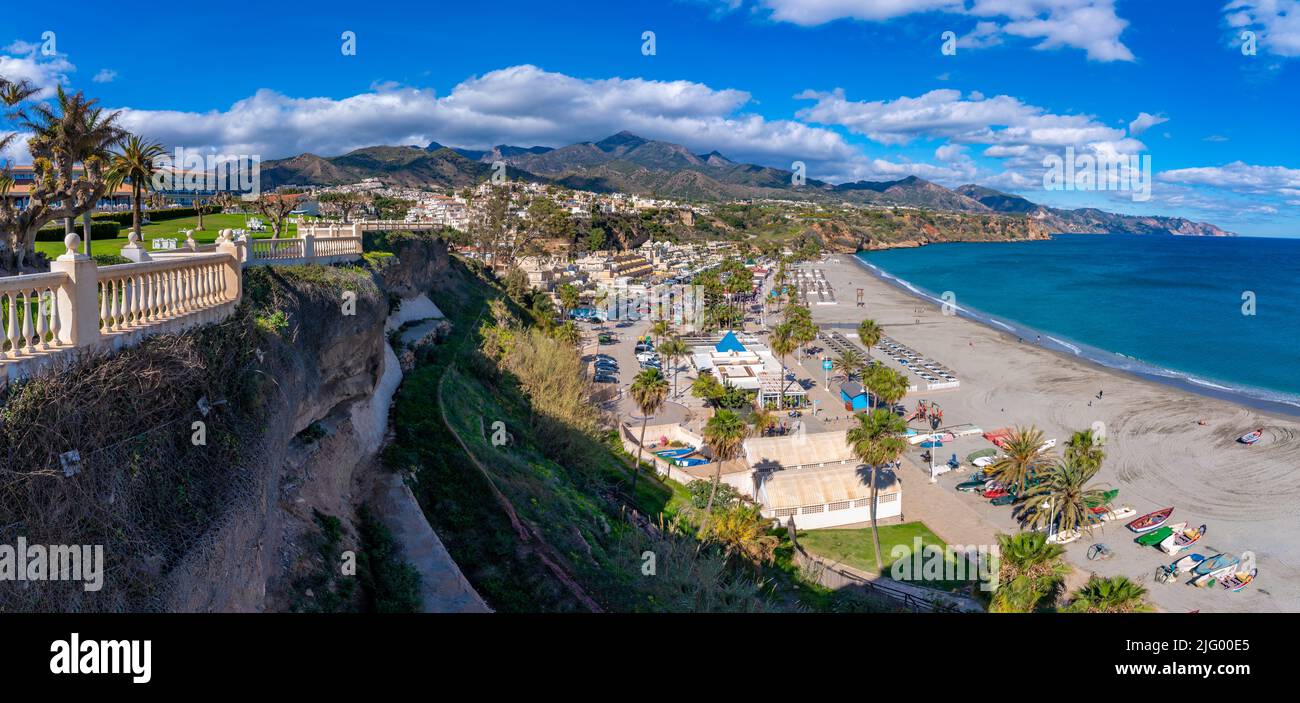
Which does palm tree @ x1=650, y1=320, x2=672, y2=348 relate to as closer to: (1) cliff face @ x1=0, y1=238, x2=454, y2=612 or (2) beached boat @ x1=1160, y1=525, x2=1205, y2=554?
(2) beached boat @ x1=1160, y1=525, x2=1205, y2=554

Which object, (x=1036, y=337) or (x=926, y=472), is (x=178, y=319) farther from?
(x=1036, y=337)

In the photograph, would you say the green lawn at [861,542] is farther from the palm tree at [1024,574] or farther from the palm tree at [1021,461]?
the palm tree at [1021,461]

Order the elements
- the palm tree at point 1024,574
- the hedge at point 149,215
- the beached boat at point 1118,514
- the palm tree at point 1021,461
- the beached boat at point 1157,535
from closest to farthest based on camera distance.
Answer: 1. the palm tree at point 1024,574
2. the beached boat at point 1157,535
3. the hedge at point 149,215
4. the beached boat at point 1118,514
5. the palm tree at point 1021,461

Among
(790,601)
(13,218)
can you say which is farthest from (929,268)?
(13,218)

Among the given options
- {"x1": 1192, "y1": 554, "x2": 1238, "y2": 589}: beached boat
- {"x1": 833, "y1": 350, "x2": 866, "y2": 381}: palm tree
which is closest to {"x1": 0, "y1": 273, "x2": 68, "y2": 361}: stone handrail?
{"x1": 1192, "y1": 554, "x2": 1238, "y2": 589}: beached boat

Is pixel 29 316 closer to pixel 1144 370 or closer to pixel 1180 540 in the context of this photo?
pixel 1180 540

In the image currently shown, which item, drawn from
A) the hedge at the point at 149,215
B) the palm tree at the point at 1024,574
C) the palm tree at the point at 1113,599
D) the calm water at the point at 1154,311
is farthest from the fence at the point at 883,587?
the calm water at the point at 1154,311
